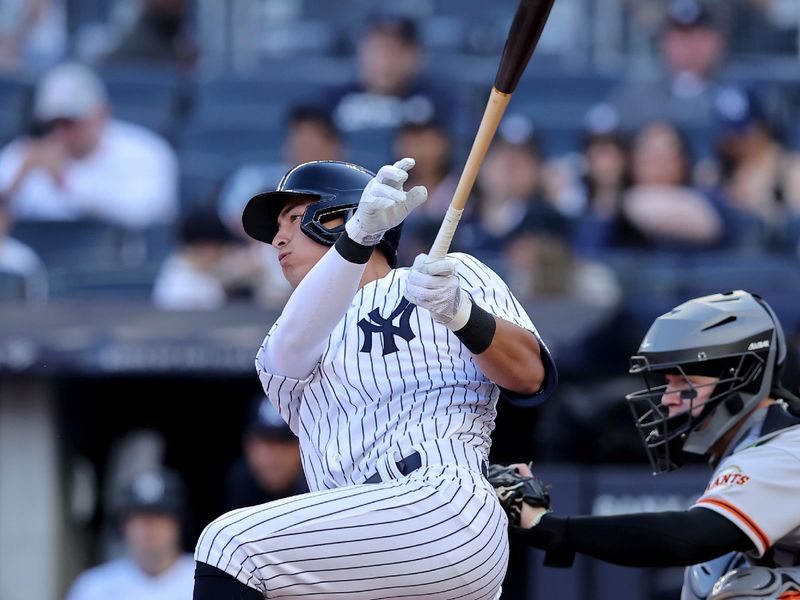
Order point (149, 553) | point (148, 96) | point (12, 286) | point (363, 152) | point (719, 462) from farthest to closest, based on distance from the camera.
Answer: point (148, 96) → point (363, 152) → point (12, 286) → point (149, 553) → point (719, 462)

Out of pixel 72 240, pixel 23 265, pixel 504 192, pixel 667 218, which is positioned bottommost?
pixel 23 265

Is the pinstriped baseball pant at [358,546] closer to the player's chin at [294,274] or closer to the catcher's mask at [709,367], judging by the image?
the player's chin at [294,274]

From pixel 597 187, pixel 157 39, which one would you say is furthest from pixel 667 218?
pixel 157 39

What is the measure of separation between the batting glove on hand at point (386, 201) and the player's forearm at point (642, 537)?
73 centimetres

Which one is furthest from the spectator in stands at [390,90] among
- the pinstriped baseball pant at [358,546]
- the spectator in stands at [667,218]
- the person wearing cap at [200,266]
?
the pinstriped baseball pant at [358,546]

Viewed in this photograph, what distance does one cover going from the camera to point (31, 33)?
9.24 metres

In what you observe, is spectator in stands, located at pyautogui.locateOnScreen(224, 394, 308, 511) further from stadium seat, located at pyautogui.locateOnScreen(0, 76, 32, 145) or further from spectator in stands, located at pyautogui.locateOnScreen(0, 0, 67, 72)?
spectator in stands, located at pyautogui.locateOnScreen(0, 0, 67, 72)

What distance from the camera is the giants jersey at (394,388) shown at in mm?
2881

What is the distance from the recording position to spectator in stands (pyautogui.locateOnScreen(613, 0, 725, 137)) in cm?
798

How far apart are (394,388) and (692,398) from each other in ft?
2.38

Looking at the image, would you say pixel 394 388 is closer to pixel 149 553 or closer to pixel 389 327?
pixel 389 327

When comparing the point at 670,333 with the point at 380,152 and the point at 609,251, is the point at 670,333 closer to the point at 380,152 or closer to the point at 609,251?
the point at 609,251

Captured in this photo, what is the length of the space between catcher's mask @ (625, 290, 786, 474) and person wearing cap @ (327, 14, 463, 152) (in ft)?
15.5

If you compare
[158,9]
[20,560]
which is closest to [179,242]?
[20,560]
